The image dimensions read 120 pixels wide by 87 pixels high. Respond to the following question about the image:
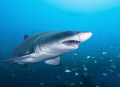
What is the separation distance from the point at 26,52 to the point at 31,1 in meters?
93.8

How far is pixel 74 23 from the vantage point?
134m

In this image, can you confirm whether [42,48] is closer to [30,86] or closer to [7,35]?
[30,86]

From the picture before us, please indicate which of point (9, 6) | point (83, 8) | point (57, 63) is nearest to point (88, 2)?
point (83, 8)

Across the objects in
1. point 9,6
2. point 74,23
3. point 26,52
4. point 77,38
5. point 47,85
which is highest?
point 9,6

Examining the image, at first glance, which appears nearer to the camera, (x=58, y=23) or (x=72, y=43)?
(x=72, y=43)

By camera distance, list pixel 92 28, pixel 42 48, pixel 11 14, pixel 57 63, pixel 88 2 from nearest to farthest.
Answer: pixel 42 48, pixel 57 63, pixel 88 2, pixel 11 14, pixel 92 28

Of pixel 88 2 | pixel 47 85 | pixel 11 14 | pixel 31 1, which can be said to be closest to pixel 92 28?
pixel 88 2

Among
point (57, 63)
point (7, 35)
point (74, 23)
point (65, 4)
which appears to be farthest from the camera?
point (74, 23)

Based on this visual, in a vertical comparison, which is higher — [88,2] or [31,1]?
[31,1]

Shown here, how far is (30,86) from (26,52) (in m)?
11.1

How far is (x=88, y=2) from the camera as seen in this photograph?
250 ft

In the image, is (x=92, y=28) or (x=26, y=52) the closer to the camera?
(x=26, y=52)

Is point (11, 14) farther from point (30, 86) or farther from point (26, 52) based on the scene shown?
point (26, 52)

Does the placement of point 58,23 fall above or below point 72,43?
above
